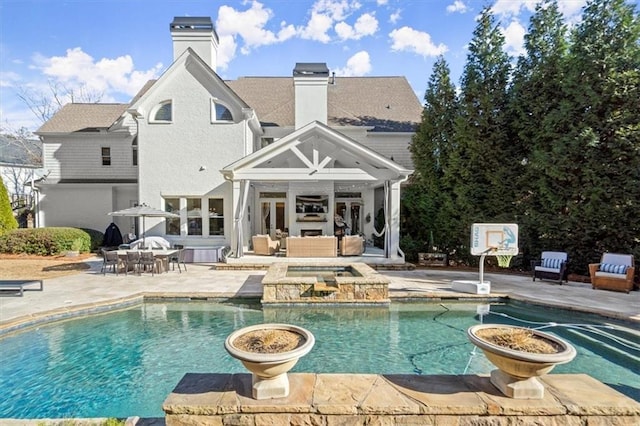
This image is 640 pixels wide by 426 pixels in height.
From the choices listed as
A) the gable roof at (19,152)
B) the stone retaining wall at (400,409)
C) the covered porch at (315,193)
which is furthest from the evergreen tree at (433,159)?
the gable roof at (19,152)

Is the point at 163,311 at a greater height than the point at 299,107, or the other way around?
the point at 299,107

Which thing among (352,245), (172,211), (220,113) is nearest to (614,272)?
(352,245)

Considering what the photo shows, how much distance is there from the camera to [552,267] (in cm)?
1102

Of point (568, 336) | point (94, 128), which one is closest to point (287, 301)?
point (568, 336)

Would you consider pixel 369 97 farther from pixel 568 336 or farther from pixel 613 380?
pixel 613 380

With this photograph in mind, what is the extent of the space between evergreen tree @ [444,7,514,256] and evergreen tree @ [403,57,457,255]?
0.77 meters

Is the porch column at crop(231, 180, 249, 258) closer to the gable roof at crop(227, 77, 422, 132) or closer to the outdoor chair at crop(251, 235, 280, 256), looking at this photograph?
the outdoor chair at crop(251, 235, 280, 256)

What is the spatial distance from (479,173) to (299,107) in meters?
10.1

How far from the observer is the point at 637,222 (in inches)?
401

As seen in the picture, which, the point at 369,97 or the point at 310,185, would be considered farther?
the point at 369,97

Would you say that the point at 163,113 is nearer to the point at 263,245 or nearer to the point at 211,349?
the point at 263,245

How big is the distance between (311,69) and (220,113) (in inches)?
234

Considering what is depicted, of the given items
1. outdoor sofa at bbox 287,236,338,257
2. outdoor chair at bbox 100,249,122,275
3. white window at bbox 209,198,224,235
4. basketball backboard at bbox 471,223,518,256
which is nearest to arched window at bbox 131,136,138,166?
white window at bbox 209,198,224,235

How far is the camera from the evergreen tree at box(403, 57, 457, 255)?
15094mm
